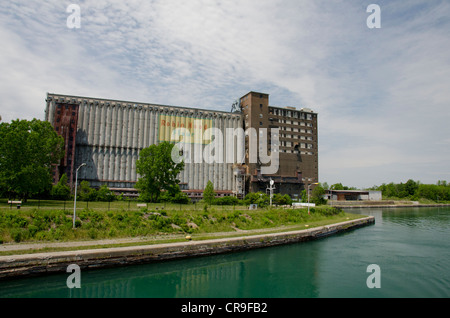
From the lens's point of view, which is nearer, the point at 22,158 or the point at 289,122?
the point at 22,158

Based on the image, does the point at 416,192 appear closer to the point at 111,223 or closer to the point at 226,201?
the point at 226,201

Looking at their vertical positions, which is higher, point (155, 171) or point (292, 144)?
point (292, 144)

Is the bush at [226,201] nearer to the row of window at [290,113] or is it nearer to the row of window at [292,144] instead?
the row of window at [292,144]

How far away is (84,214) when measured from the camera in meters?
32.1

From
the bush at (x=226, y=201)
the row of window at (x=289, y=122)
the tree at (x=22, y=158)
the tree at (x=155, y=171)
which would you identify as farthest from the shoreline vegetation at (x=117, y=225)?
the row of window at (x=289, y=122)

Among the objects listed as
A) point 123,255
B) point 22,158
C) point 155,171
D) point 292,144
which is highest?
point 292,144

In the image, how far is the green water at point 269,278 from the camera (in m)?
20.4

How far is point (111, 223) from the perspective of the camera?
32.3 meters

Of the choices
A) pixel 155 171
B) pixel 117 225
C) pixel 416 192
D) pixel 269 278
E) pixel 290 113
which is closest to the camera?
pixel 269 278

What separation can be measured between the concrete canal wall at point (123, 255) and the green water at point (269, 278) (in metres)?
0.67

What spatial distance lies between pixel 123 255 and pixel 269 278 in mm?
12653

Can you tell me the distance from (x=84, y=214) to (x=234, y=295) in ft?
66.5

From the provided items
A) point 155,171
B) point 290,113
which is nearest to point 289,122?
point 290,113
